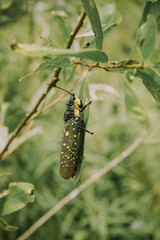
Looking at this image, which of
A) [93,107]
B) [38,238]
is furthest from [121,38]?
[38,238]

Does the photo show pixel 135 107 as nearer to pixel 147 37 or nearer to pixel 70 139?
pixel 147 37

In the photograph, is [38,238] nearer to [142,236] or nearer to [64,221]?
[64,221]

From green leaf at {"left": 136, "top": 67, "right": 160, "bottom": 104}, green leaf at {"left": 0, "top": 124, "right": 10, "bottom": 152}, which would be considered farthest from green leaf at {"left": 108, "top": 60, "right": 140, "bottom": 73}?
green leaf at {"left": 0, "top": 124, "right": 10, "bottom": 152}

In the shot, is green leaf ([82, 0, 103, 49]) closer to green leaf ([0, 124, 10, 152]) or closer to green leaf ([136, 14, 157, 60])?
green leaf ([136, 14, 157, 60])

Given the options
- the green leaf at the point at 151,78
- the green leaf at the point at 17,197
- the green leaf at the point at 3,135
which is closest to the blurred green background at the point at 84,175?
the green leaf at the point at 3,135

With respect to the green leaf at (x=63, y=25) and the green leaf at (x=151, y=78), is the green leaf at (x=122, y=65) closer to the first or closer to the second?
the green leaf at (x=151, y=78)

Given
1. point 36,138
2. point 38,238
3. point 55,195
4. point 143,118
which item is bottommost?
point 38,238

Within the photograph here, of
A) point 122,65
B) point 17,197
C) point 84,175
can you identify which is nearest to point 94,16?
point 122,65
